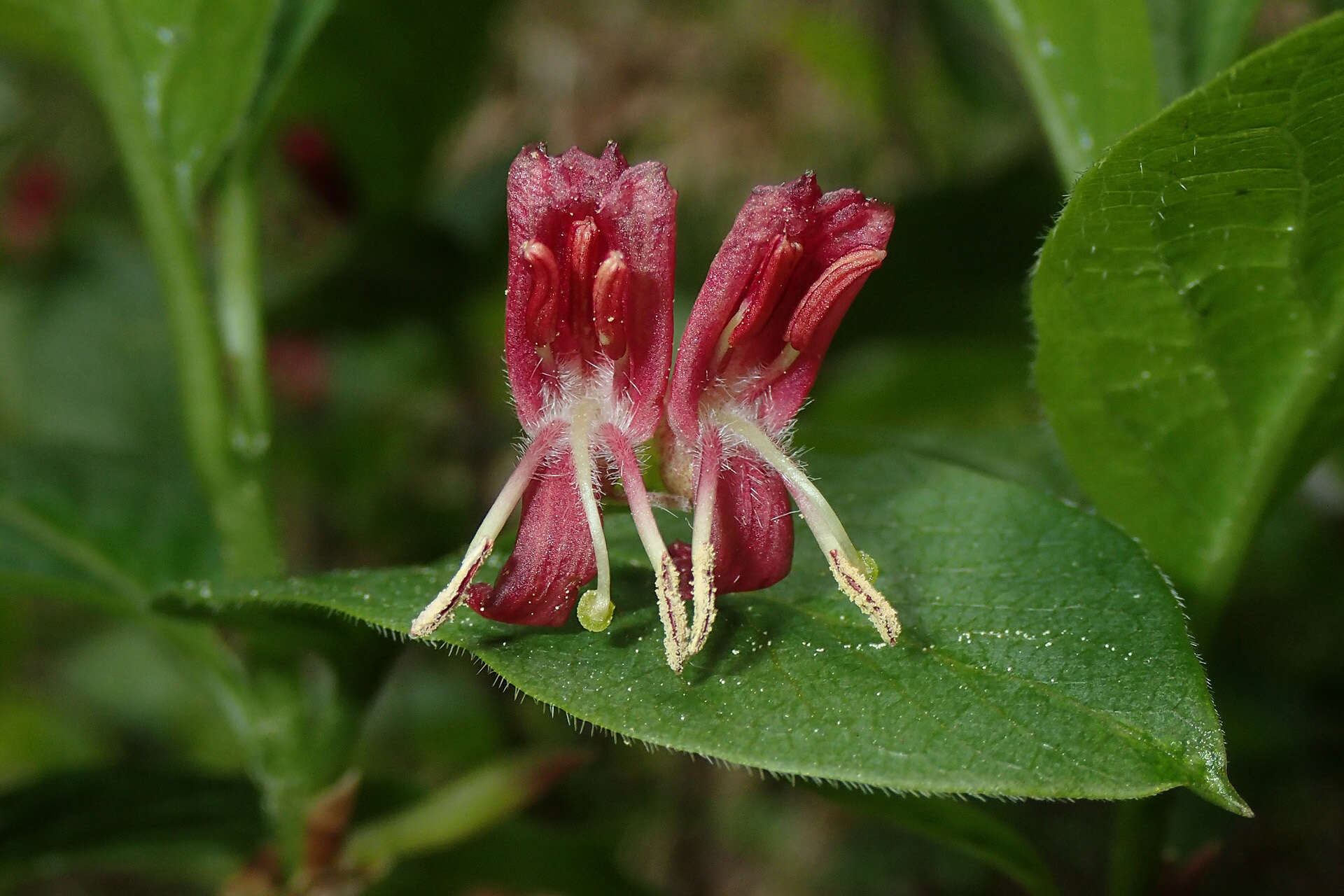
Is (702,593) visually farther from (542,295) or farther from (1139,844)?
(1139,844)

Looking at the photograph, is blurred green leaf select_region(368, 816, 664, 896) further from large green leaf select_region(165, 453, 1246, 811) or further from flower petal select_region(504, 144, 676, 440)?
flower petal select_region(504, 144, 676, 440)

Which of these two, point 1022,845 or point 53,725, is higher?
point 1022,845

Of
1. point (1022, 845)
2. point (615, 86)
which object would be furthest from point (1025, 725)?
point (615, 86)

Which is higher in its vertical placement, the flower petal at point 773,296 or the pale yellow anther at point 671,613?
the flower petal at point 773,296

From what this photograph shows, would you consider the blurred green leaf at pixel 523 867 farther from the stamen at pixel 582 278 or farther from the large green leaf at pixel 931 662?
the stamen at pixel 582 278

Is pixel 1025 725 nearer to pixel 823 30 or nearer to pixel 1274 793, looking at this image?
pixel 1274 793

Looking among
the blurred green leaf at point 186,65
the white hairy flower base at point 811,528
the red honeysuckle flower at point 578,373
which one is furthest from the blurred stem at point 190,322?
the white hairy flower base at point 811,528

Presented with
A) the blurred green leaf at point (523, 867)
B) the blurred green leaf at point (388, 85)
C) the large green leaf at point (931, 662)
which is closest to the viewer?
the large green leaf at point (931, 662)
